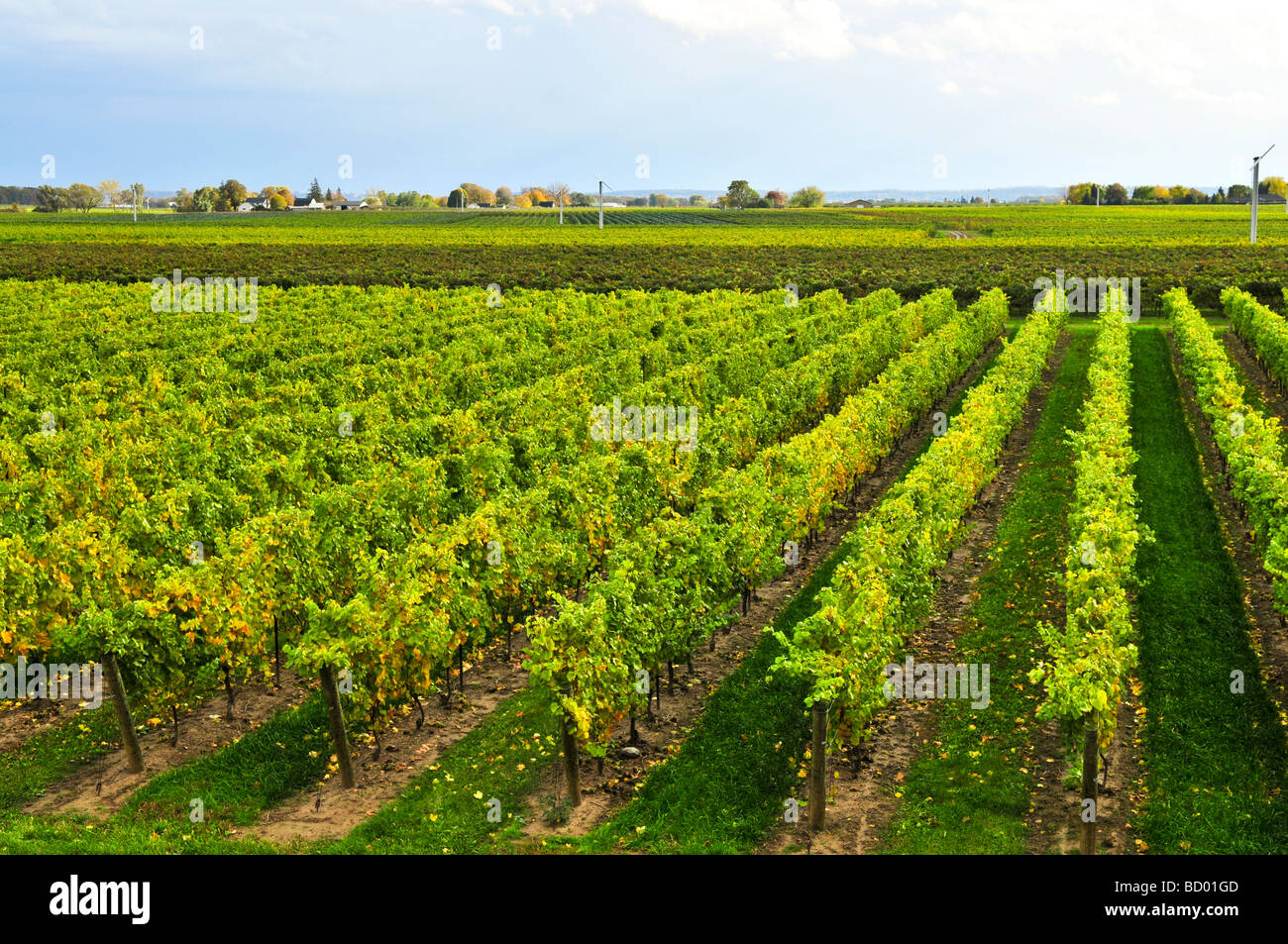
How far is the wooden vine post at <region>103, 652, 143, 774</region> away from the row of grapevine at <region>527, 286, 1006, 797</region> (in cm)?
533

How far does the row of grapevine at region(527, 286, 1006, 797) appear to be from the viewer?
1353 centimetres

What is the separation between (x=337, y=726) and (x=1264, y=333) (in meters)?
38.7

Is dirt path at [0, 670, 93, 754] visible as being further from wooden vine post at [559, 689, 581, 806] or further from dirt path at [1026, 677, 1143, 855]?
dirt path at [1026, 677, 1143, 855]

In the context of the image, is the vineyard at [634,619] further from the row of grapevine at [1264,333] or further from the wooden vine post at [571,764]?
the row of grapevine at [1264,333]

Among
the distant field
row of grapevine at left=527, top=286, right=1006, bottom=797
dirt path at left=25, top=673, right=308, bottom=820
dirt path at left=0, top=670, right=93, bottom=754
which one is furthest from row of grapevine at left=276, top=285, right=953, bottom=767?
the distant field

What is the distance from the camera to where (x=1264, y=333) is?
133ft

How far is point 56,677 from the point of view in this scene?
671 inches

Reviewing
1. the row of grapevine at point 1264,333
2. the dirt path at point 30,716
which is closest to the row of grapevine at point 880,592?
the dirt path at point 30,716

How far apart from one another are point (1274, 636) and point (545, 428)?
15.7m

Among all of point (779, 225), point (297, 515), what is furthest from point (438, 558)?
point (779, 225)

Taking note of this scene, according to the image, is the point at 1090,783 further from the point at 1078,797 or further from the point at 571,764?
the point at 571,764

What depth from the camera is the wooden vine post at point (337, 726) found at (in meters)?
14.0

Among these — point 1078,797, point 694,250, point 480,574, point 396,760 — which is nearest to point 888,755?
point 1078,797

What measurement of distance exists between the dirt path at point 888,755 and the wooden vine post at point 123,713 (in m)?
8.34
